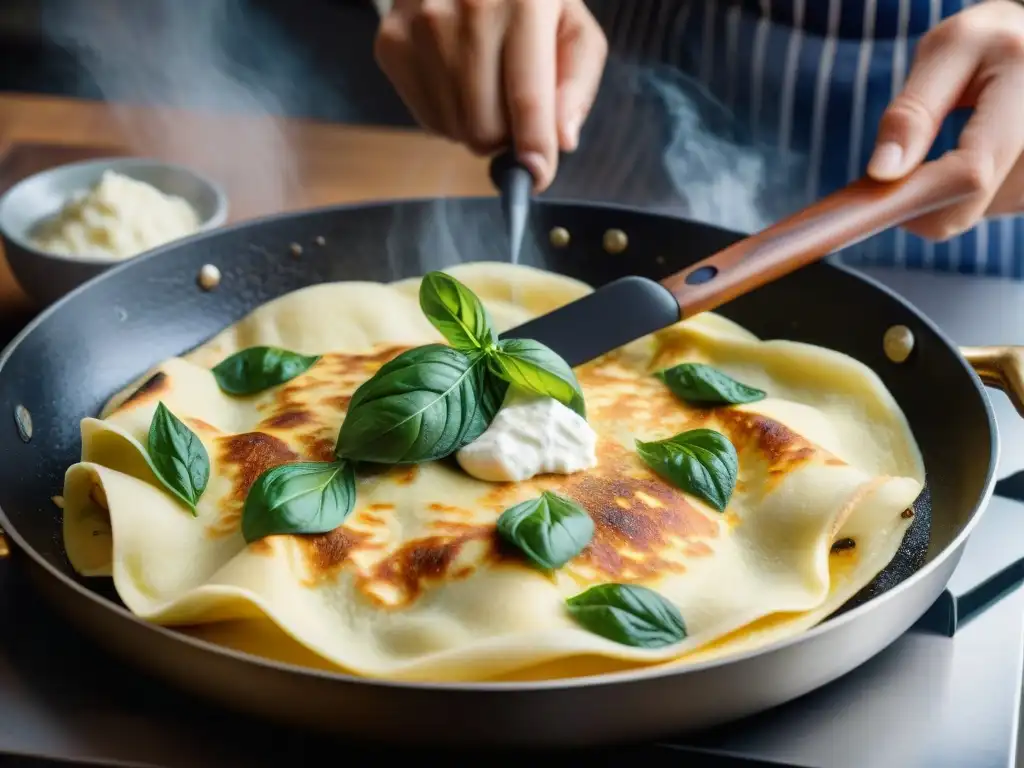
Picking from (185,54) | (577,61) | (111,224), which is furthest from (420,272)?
(185,54)

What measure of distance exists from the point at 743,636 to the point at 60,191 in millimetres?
1872

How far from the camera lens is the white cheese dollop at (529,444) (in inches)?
54.7

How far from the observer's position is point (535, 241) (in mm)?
2137

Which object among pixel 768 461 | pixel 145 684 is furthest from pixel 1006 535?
pixel 145 684

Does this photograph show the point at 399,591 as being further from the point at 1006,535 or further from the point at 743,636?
the point at 1006,535

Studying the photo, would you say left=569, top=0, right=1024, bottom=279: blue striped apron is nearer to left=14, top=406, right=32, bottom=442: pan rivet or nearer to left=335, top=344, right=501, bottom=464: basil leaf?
left=335, top=344, right=501, bottom=464: basil leaf

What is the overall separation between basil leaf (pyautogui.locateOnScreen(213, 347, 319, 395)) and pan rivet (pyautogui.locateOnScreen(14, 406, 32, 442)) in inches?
10.7

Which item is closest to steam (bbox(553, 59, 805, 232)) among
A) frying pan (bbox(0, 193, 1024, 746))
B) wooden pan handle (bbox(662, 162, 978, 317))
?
frying pan (bbox(0, 193, 1024, 746))

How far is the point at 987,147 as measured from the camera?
6.02ft

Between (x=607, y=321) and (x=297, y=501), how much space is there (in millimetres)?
547

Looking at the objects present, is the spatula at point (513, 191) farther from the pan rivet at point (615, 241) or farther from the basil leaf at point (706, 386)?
the basil leaf at point (706, 386)

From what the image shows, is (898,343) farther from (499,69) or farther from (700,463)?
(499,69)

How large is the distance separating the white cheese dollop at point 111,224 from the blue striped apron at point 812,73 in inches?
45.7

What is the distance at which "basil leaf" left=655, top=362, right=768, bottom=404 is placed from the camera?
163 cm
